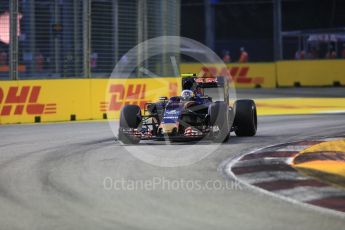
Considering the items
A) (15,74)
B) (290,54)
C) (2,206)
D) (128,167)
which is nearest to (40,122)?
(15,74)

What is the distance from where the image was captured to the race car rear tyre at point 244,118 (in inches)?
502

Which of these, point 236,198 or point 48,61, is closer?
point 236,198

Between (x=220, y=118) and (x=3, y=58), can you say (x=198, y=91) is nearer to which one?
(x=220, y=118)

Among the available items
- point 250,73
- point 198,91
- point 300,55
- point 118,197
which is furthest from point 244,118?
point 300,55

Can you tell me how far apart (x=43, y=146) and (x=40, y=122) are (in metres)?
5.39

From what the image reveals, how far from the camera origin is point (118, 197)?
287 inches

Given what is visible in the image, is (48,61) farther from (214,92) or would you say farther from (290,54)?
(290,54)

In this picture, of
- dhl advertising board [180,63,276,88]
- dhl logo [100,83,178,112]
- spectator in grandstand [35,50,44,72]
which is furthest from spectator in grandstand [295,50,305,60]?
spectator in grandstand [35,50,44,72]

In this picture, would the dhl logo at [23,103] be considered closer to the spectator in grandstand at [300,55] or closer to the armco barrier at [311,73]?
the armco barrier at [311,73]

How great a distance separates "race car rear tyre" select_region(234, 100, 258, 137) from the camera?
41.8 ft

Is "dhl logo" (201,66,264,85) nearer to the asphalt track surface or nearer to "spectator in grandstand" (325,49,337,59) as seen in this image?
"spectator in grandstand" (325,49,337,59)

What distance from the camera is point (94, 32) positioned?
18484 millimetres

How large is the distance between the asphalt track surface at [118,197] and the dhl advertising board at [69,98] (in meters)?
5.06
